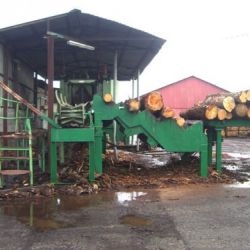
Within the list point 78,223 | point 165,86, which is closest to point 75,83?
point 78,223

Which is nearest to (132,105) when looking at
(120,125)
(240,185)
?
(120,125)

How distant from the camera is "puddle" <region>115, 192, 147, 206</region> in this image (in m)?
7.82

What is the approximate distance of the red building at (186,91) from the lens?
4969 cm

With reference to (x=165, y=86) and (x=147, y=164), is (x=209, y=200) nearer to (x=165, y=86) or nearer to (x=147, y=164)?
(x=147, y=164)

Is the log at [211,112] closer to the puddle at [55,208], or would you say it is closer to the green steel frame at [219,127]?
the green steel frame at [219,127]

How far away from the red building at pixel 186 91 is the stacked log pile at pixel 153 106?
39.9 metres

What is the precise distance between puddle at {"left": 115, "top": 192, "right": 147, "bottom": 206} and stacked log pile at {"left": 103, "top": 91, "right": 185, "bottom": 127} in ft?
6.26

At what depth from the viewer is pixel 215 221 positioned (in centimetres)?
637

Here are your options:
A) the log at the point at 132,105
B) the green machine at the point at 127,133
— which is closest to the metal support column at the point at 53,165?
the green machine at the point at 127,133

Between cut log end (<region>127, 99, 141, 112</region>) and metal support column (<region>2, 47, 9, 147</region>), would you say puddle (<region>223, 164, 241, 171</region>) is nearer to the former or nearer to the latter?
cut log end (<region>127, 99, 141, 112</region>)

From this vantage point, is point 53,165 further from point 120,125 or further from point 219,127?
point 219,127

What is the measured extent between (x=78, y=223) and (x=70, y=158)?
471 centimetres

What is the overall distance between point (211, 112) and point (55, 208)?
14.7ft

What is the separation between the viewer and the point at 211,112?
32.7 feet
